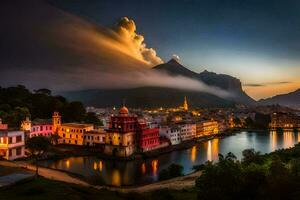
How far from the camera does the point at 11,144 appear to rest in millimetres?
17203

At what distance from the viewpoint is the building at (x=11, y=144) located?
663 inches

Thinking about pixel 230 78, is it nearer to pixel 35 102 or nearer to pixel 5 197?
pixel 35 102

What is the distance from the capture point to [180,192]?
1024cm

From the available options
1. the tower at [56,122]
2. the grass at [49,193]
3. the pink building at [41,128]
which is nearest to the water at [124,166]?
the pink building at [41,128]

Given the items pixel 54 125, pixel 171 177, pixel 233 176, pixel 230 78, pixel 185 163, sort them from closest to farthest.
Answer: pixel 233 176 < pixel 171 177 < pixel 185 163 < pixel 54 125 < pixel 230 78

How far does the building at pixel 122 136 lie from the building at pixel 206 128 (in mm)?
12924

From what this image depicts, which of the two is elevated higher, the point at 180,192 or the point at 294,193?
the point at 294,193

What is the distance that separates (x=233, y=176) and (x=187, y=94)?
314ft

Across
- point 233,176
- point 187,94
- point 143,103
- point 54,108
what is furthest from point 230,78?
point 233,176

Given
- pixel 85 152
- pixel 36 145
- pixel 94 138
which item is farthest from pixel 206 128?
pixel 36 145

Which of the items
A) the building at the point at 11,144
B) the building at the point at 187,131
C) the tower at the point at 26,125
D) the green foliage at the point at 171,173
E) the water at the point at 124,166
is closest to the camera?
the green foliage at the point at 171,173

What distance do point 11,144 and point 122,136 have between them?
724 centimetres

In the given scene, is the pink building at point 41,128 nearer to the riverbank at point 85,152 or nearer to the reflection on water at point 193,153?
the riverbank at point 85,152

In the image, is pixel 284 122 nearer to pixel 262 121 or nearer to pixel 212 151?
pixel 262 121
